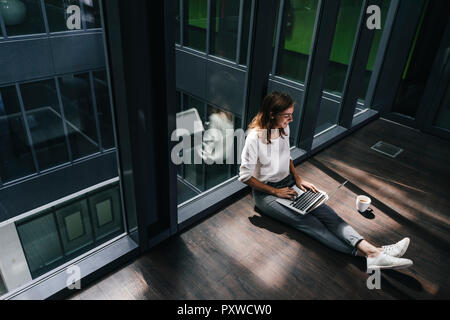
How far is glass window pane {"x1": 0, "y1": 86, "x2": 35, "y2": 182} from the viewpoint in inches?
250

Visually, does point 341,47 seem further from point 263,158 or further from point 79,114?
point 79,114

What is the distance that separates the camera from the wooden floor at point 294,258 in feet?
7.61

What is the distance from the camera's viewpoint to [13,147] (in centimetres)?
675

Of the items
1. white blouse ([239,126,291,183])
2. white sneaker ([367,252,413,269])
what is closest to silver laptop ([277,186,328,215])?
white blouse ([239,126,291,183])

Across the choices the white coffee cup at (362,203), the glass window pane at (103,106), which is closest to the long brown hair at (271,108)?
the white coffee cup at (362,203)

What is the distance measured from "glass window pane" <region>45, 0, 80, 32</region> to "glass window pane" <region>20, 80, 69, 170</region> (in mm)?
1054

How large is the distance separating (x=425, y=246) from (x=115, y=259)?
2654 millimetres

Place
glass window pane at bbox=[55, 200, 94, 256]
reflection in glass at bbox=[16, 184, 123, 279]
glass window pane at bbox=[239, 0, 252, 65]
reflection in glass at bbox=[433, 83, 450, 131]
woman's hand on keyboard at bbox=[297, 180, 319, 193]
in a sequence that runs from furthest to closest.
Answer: glass window pane at bbox=[55, 200, 94, 256]
glass window pane at bbox=[239, 0, 252, 65]
reflection in glass at bbox=[16, 184, 123, 279]
reflection in glass at bbox=[433, 83, 450, 131]
woman's hand on keyboard at bbox=[297, 180, 319, 193]

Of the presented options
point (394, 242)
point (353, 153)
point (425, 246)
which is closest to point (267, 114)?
point (394, 242)

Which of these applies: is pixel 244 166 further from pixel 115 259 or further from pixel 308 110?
pixel 308 110

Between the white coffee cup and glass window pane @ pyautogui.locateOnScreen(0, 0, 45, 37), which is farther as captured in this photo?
glass window pane @ pyautogui.locateOnScreen(0, 0, 45, 37)

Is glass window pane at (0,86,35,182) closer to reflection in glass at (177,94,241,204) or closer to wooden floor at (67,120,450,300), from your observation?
reflection in glass at (177,94,241,204)

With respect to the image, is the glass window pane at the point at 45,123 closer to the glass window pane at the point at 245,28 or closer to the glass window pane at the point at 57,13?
the glass window pane at the point at 57,13

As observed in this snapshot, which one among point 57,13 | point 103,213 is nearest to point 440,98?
point 57,13
